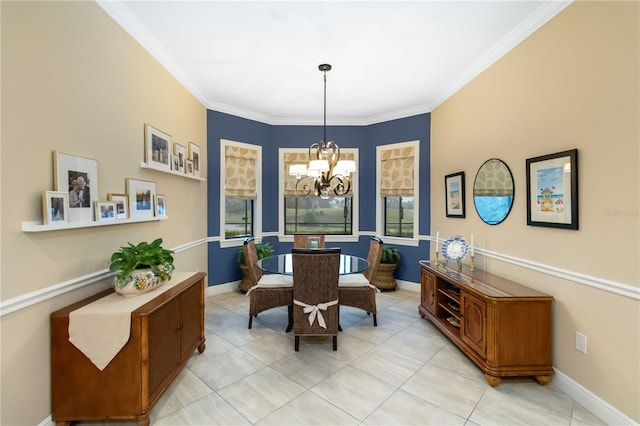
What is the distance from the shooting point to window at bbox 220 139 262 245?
4.65 m

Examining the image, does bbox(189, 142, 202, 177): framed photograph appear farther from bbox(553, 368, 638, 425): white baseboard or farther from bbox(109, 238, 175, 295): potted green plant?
bbox(553, 368, 638, 425): white baseboard

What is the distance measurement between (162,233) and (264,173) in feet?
7.72

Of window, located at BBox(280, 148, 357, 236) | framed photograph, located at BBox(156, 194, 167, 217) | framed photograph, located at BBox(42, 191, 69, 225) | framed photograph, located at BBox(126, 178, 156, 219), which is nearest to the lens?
framed photograph, located at BBox(42, 191, 69, 225)

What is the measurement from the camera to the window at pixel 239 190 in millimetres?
4648

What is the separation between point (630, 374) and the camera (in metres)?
1.75

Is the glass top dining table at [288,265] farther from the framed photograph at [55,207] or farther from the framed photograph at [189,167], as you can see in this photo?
the framed photograph at [55,207]

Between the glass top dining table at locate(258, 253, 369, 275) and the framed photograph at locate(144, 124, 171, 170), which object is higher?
the framed photograph at locate(144, 124, 171, 170)

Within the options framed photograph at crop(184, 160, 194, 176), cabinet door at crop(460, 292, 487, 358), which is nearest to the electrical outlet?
cabinet door at crop(460, 292, 487, 358)

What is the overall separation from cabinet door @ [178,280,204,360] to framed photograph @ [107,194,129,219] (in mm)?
824

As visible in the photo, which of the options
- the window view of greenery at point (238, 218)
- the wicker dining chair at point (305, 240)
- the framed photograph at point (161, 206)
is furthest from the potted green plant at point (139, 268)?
the window view of greenery at point (238, 218)

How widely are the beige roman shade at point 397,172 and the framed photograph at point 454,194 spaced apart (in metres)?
0.80

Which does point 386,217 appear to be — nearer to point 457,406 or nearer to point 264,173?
point 264,173

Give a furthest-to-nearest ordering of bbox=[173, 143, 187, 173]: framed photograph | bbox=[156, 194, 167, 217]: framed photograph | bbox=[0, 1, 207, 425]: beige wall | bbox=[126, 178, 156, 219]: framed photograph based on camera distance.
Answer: bbox=[173, 143, 187, 173]: framed photograph < bbox=[156, 194, 167, 217]: framed photograph < bbox=[126, 178, 156, 219]: framed photograph < bbox=[0, 1, 207, 425]: beige wall

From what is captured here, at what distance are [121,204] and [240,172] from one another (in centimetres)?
255
